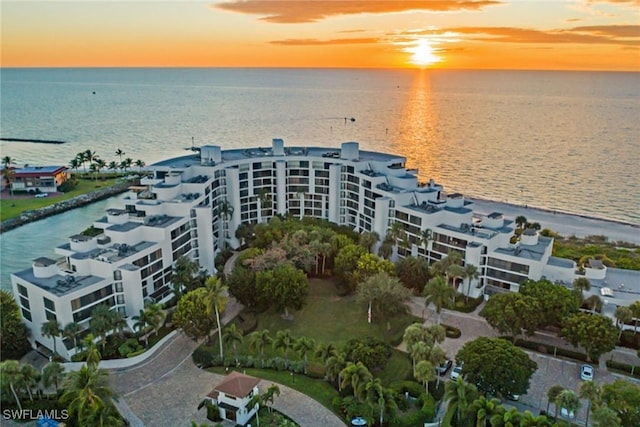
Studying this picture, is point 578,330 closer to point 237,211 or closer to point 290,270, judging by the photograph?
point 290,270

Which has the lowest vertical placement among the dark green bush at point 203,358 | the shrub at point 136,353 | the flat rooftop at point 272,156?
the dark green bush at point 203,358

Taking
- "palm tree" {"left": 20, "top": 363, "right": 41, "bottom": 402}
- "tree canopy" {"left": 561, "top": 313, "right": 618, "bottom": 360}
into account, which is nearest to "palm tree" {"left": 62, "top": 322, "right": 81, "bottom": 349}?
"palm tree" {"left": 20, "top": 363, "right": 41, "bottom": 402}

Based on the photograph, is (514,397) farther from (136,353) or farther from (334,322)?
(136,353)

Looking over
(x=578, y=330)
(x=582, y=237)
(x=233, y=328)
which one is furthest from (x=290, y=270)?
(x=582, y=237)

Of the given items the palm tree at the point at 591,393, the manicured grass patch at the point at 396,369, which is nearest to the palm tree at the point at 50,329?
the manicured grass patch at the point at 396,369

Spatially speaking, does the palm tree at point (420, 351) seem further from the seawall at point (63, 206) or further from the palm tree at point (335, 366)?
the seawall at point (63, 206)

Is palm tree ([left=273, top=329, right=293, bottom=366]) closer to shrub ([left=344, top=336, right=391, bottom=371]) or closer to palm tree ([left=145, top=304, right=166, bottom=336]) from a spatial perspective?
shrub ([left=344, top=336, right=391, bottom=371])

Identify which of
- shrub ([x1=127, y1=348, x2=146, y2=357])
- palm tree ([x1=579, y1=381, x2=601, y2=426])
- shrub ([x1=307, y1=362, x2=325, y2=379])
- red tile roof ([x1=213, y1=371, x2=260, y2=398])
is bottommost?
shrub ([x1=307, y1=362, x2=325, y2=379])
